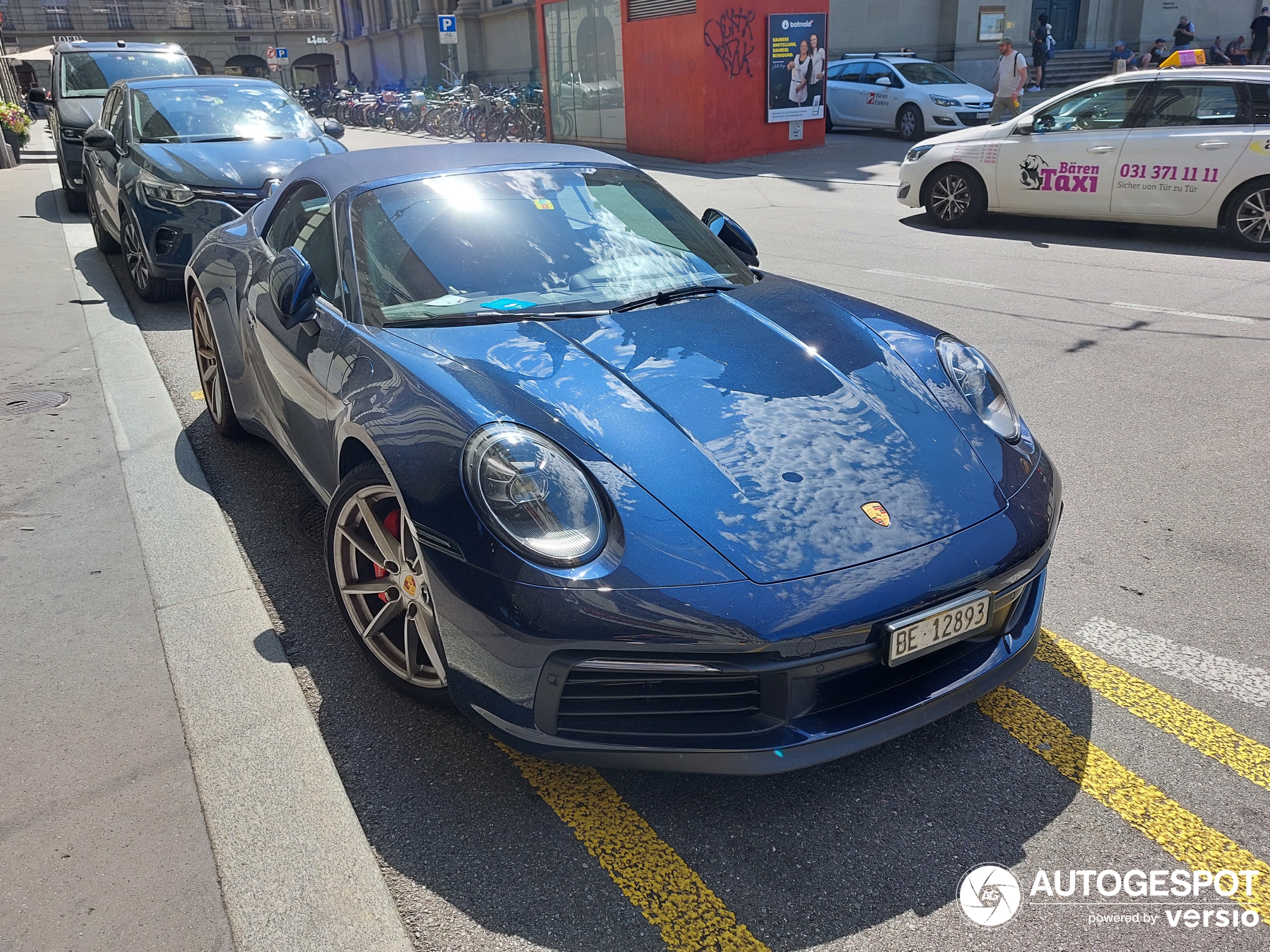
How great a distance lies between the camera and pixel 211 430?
524 cm

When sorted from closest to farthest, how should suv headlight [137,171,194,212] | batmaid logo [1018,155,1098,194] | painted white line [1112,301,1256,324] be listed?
painted white line [1112,301,1256,324] → suv headlight [137,171,194,212] → batmaid logo [1018,155,1098,194]

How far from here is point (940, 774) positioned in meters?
2.58

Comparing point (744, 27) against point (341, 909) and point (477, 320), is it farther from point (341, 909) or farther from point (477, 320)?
point (341, 909)

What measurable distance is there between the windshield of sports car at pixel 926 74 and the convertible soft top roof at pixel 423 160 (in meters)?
17.4

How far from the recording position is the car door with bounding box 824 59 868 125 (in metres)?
20.6

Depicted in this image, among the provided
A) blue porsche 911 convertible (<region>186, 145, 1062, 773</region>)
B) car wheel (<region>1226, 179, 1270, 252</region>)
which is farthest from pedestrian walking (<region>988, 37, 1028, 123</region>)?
blue porsche 911 convertible (<region>186, 145, 1062, 773</region>)

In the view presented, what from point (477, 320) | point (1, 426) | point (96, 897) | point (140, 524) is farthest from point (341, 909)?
point (1, 426)

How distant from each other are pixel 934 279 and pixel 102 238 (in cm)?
802

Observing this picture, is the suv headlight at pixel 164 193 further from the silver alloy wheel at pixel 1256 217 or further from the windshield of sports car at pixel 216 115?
the silver alloy wheel at pixel 1256 217

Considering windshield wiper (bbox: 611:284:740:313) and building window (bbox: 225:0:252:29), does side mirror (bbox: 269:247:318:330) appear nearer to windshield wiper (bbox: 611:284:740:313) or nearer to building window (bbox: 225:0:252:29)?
windshield wiper (bbox: 611:284:740:313)

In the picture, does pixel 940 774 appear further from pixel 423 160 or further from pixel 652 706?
pixel 423 160

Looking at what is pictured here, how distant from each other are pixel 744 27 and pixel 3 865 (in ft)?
60.0

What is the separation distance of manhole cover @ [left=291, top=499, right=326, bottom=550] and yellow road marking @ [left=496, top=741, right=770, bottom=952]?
1.62 m

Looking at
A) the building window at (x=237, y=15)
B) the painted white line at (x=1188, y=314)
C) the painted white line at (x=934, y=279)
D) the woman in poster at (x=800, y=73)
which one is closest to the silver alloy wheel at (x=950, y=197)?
the painted white line at (x=934, y=279)
